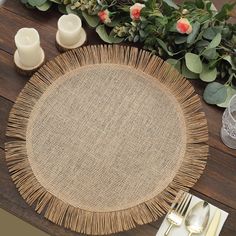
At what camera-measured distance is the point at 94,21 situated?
37.7 inches

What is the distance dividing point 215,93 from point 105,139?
0.25 m

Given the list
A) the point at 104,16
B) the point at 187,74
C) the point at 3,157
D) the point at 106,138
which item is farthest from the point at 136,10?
the point at 3,157

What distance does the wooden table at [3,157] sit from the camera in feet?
2.54

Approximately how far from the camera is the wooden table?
0.77m

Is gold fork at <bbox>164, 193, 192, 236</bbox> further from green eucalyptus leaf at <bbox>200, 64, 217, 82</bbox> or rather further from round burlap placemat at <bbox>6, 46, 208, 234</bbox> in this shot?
green eucalyptus leaf at <bbox>200, 64, 217, 82</bbox>

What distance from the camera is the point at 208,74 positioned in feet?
2.96

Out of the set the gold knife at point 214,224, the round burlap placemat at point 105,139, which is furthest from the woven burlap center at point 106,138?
the gold knife at point 214,224

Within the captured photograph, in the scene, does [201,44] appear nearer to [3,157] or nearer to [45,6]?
[45,6]

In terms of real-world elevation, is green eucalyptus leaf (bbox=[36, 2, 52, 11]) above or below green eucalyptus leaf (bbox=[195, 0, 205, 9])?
below

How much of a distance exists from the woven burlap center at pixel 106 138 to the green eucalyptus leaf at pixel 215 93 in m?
0.08

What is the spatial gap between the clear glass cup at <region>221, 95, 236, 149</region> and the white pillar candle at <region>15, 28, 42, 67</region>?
0.41 meters

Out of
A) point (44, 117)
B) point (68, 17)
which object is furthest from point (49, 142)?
point (68, 17)

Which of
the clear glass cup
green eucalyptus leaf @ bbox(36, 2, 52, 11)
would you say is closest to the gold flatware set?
the clear glass cup

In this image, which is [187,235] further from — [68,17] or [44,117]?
[68,17]
